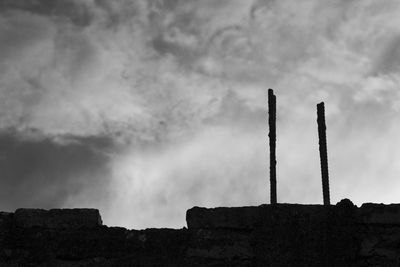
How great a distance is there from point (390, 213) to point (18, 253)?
2.62 meters

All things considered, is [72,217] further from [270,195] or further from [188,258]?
[270,195]

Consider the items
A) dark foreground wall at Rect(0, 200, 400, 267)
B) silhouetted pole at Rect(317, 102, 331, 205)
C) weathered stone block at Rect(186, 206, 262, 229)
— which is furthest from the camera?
silhouetted pole at Rect(317, 102, 331, 205)

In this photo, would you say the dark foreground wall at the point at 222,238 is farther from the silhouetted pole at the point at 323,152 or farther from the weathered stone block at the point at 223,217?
the silhouetted pole at the point at 323,152

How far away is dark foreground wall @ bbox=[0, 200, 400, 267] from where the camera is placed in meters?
3.74

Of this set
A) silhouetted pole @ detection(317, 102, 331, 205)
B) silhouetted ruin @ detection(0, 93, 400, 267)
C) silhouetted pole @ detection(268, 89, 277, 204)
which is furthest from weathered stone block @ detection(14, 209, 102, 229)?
silhouetted pole @ detection(317, 102, 331, 205)

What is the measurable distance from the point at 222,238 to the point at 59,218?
47.7 inches

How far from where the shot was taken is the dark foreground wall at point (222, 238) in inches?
147

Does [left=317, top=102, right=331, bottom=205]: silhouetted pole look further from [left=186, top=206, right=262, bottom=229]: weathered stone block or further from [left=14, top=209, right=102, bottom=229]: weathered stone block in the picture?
[left=14, top=209, right=102, bottom=229]: weathered stone block

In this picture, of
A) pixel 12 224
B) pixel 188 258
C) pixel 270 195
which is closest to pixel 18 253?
pixel 12 224

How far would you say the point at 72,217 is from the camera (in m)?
4.12

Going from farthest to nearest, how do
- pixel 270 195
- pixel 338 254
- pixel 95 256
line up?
pixel 270 195
pixel 95 256
pixel 338 254

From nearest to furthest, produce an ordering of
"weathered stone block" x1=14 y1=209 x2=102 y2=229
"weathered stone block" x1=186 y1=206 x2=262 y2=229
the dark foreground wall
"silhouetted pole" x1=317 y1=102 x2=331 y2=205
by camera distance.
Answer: the dark foreground wall → "weathered stone block" x1=186 y1=206 x2=262 y2=229 → "weathered stone block" x1=14 y1=209 x2=102 y2=229 → "silhouetted pole" x1=317 y1=102 x2=331 y2=205

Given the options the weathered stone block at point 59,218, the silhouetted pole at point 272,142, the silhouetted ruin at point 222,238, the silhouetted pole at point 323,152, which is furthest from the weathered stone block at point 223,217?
the silhouetted pole at point 323,152

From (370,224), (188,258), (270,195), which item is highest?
(270,195)
